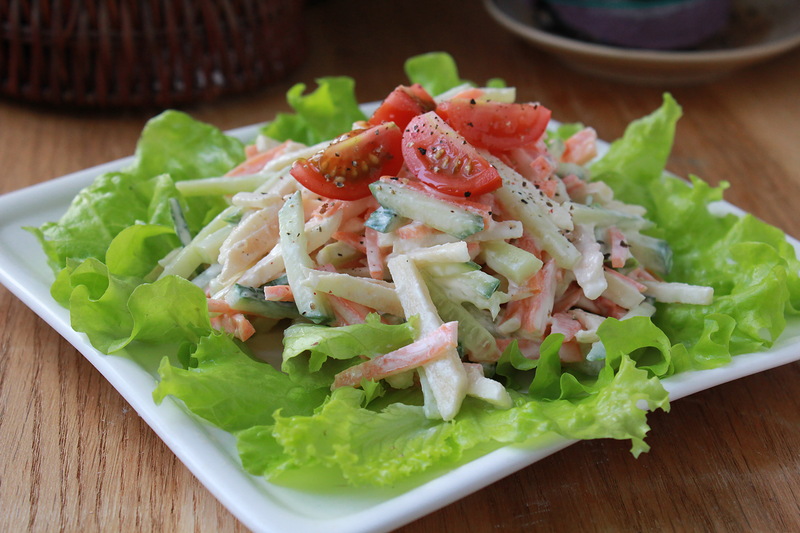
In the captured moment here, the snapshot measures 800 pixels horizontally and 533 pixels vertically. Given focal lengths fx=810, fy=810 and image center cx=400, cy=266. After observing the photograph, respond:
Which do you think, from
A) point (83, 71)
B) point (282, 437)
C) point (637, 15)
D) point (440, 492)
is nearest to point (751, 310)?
point (440, 492)

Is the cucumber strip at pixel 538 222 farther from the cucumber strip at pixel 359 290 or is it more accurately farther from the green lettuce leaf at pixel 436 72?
the green lettuce leaf at pixel 436 72

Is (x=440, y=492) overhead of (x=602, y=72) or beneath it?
overhead

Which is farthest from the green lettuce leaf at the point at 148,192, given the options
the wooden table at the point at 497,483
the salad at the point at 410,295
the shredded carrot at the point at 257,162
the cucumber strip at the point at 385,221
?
the cucumber strip at the point at 385,221

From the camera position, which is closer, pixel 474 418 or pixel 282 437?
pixel 282 437

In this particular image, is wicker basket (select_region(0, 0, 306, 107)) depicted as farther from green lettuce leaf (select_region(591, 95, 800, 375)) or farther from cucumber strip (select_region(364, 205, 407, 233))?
cucumber strip (select_region(364, 205, 407, 233))

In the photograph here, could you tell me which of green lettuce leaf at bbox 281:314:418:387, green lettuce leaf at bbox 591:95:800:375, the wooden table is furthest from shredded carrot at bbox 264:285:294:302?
green lettuce leaf at bbox 591:95:800:375

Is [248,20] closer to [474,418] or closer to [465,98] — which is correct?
[465,98]

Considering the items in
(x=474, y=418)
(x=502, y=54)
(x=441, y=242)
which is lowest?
(x=502, y=54)
